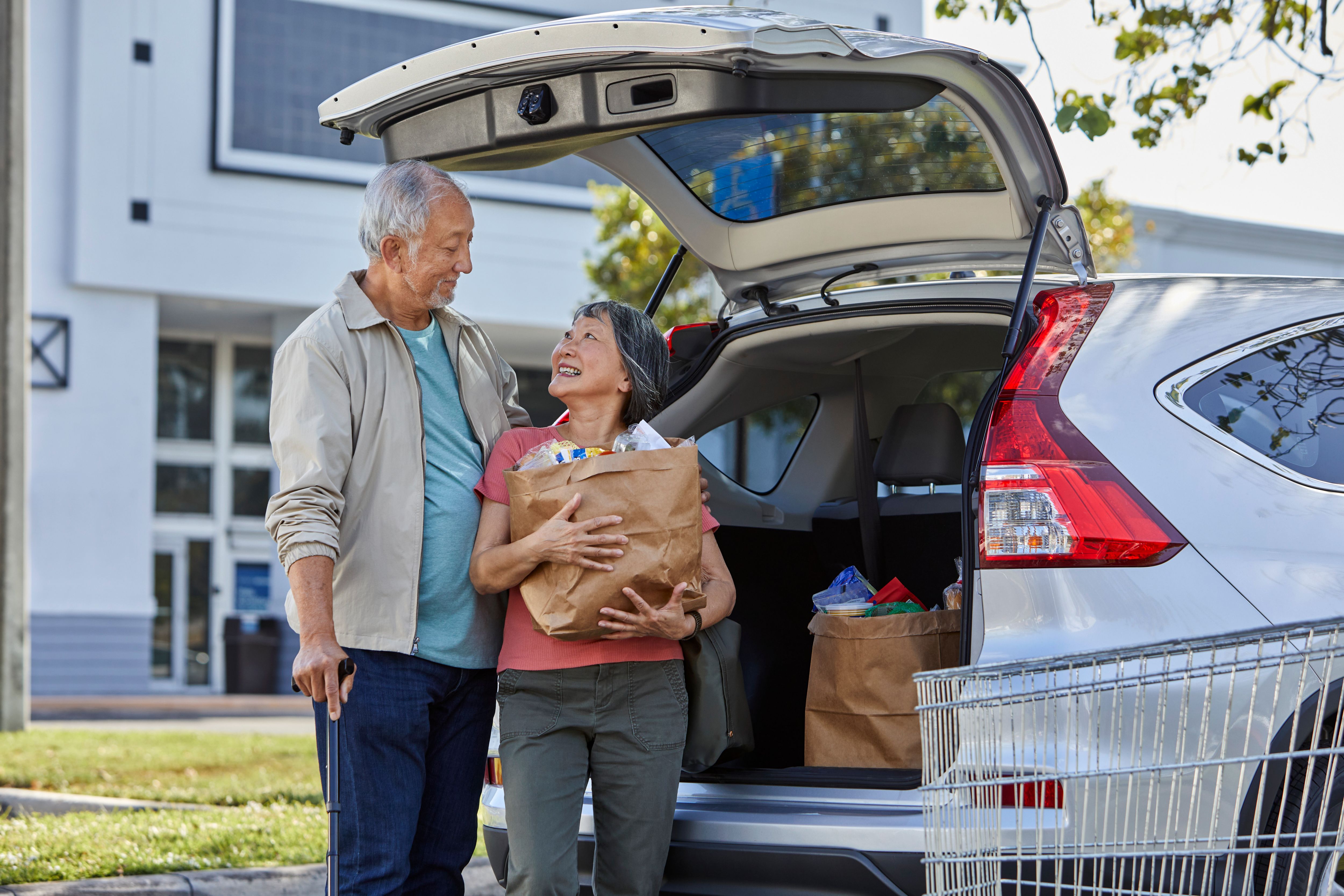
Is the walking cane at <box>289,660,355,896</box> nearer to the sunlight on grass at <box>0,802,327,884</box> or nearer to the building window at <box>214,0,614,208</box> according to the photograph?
the sunlight on grass at <box>0,802,327,884</box>

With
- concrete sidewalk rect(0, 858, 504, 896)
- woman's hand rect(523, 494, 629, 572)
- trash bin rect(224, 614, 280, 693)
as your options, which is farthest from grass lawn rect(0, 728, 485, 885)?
trash bin rect(224, 614, 280, 693)

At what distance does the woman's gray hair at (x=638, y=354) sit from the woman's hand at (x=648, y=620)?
0.52 metres

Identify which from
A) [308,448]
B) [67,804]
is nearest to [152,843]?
[67,804]

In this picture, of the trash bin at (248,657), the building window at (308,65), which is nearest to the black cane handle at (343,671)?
the building window at (308,65)

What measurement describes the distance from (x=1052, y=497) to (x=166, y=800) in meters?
5.07

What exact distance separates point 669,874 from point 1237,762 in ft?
4.37

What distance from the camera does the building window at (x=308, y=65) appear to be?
17.2 metres

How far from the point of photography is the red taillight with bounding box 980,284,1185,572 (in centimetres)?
257

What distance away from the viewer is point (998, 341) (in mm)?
4195

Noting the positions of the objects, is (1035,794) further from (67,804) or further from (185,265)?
(185,265)

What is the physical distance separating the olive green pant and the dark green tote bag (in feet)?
0.45

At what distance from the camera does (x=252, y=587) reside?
19.0m

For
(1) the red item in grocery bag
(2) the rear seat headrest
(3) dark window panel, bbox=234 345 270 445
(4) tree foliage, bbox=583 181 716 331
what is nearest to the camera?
(1) the red item in grocery bag

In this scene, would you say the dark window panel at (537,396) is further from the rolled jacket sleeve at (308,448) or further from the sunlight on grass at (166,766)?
the rolled jacket sleeve at (308,448)
